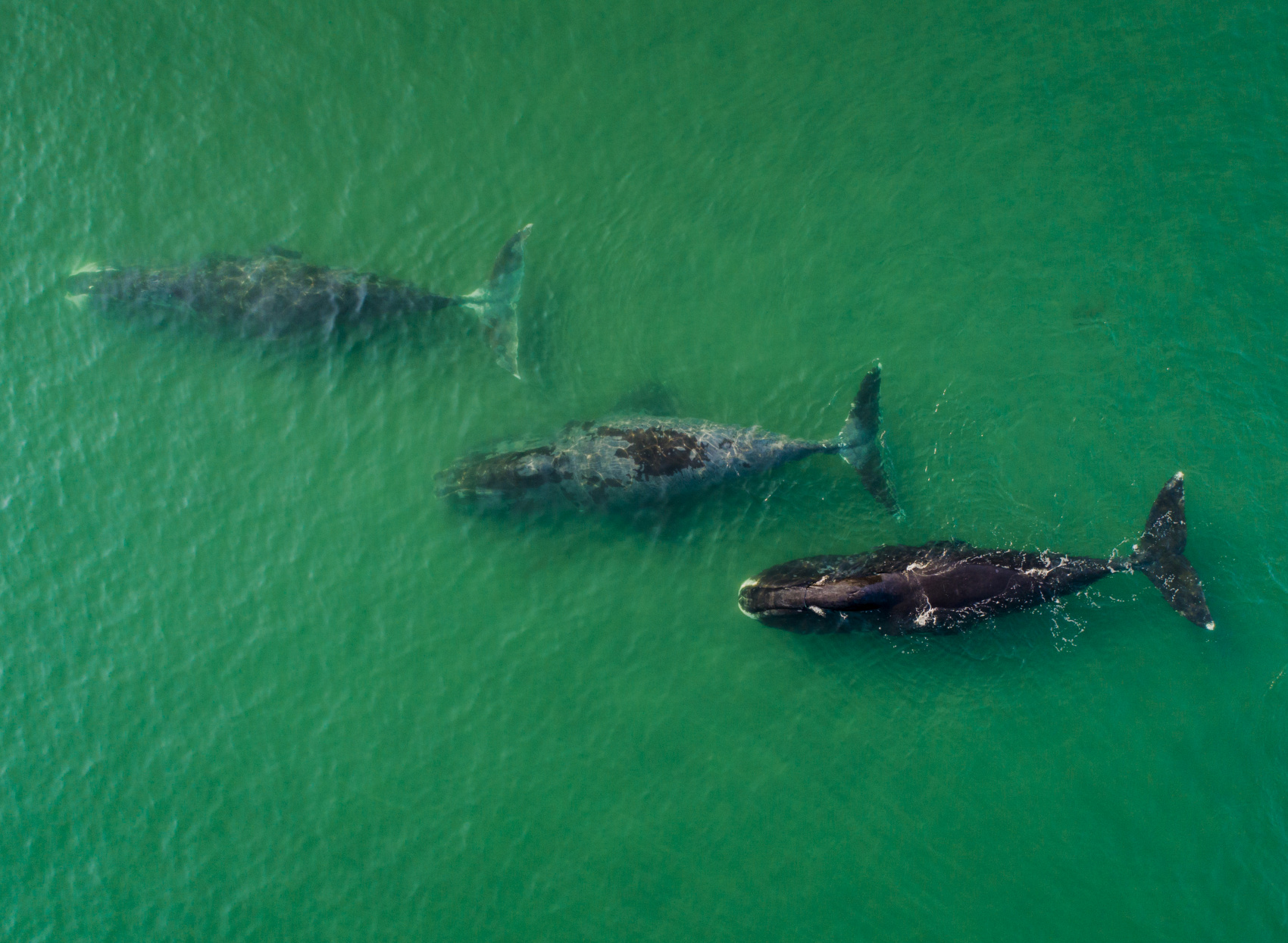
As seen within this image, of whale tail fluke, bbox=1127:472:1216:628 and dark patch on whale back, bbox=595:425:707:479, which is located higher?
dark patch on whale back, bbox=595:425:707:479

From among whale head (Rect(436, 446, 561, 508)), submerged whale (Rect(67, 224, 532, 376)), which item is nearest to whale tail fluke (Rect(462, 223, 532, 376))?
submerged whale (Rect(67, 224, 532, 376))

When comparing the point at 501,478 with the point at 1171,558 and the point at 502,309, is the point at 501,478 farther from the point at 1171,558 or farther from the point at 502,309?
the point at 1171,558

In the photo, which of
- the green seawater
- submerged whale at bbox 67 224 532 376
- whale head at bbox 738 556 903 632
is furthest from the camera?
submerged whale at bbox 67 224 532 376

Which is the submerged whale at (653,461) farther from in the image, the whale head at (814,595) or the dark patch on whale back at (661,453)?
the whale head at (814,595)

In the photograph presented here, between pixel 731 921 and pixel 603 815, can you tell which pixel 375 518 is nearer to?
pixel 603 815

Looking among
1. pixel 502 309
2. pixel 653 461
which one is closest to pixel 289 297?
pixel 502 309

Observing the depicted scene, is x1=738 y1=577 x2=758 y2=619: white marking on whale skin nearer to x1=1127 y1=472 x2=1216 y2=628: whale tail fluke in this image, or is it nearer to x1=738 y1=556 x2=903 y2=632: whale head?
x1=738 y1=556 x2=903 y2=632: whale head
